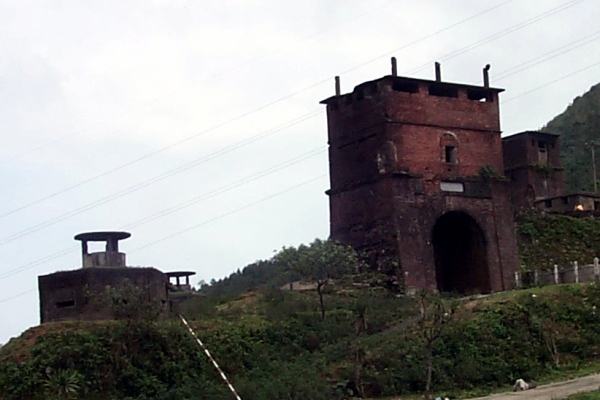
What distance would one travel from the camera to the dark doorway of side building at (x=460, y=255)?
35438mm

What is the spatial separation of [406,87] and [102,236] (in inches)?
461

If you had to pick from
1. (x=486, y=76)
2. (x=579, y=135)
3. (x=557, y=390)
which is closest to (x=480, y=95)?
(x=486, y=76)

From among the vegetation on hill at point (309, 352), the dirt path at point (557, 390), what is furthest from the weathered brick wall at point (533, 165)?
the dirt path at point (557, 390)

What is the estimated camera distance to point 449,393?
22859mm

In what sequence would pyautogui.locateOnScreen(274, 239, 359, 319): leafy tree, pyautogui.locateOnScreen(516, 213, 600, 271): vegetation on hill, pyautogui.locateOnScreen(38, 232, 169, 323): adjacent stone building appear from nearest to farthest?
pyautogui.locateOnScreen(38, 232, 169, 323): adjacent stone building, pyautogui.locateOnScreen(274, 239, 359, 319): leafy tree, pyautogui.locateOnScreen(516, 213, 600, 271): vegetation on hill

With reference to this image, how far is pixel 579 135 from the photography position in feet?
247

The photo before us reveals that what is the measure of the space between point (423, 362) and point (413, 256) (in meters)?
9.61

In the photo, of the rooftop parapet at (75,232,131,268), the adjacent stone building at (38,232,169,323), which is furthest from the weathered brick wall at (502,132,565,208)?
the adjacent stone building at (38,232,169,323)

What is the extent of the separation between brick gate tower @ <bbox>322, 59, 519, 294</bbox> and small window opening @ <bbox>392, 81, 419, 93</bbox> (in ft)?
0.11

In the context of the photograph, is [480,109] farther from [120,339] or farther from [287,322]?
[120,339]

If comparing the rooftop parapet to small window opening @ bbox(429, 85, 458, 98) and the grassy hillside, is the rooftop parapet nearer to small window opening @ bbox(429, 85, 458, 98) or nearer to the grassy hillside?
the grassy hillside

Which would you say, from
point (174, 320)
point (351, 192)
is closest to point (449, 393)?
point (174, 320)

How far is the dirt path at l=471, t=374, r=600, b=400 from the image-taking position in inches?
788

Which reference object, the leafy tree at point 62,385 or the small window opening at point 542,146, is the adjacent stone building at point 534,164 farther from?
the leafy tree at point 62,385
